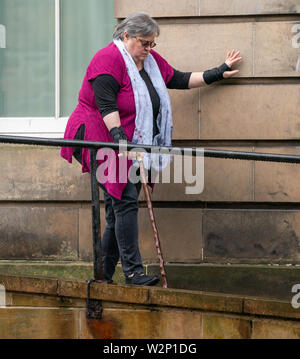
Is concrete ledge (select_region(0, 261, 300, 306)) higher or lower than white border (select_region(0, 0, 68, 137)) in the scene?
lower

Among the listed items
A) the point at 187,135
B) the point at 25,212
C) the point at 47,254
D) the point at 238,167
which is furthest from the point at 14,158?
the point at 238,167

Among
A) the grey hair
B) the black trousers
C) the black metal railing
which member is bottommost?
the black trousers

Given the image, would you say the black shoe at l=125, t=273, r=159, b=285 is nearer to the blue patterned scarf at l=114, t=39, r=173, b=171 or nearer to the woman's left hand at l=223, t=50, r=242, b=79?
the blue patterned scarf at l=114, t=39, r=173, b=171

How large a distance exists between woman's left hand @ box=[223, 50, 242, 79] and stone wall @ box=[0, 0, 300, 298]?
0.21 ft

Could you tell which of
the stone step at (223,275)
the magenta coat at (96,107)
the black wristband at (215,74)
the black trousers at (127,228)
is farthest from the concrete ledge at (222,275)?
the black wristband at (215,74)

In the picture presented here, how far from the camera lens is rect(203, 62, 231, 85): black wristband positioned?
17.9ft

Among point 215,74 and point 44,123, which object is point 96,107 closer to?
point 215,74

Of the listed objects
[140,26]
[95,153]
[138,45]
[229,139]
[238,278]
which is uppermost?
[140,26]

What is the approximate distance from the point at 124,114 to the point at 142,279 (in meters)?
1.12

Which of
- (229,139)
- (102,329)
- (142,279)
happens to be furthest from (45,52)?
(102,329)

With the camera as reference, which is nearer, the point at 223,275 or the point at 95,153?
the point at 95,153

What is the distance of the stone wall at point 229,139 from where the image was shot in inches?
222

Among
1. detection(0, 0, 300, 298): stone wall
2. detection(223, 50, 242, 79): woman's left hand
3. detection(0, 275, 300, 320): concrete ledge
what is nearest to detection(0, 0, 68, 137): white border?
detection(0, 0, 300, 298): stone wall

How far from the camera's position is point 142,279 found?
14.8 ft
